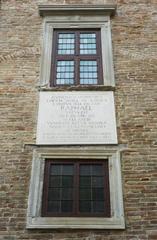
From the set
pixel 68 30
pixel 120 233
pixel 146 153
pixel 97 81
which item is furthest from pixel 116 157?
pixel 68 30

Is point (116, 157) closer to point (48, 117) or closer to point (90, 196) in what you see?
point (90, 196)

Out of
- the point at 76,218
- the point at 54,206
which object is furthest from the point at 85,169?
the point at 76,218

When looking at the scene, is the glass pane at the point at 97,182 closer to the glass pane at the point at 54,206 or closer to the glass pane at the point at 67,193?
the glass pane at the point at 67,193

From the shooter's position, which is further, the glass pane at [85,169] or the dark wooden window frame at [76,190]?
the glass pane at [85,169]

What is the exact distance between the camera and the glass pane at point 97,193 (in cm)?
748

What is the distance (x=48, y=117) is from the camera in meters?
8.56

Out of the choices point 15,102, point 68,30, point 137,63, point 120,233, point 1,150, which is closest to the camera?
point 120,233

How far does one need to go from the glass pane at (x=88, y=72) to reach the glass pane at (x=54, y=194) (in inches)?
116

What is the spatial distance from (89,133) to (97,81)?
5.50 ft

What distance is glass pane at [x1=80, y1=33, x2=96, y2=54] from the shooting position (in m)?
9.98

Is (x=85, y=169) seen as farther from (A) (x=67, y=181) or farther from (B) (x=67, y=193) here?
(B) (x=67, y=193)

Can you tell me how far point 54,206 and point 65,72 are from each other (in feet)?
11.8

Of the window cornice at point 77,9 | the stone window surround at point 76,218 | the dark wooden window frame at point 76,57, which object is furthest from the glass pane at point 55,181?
the window cornice at point 77,9

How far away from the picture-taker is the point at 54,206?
24.2ft
